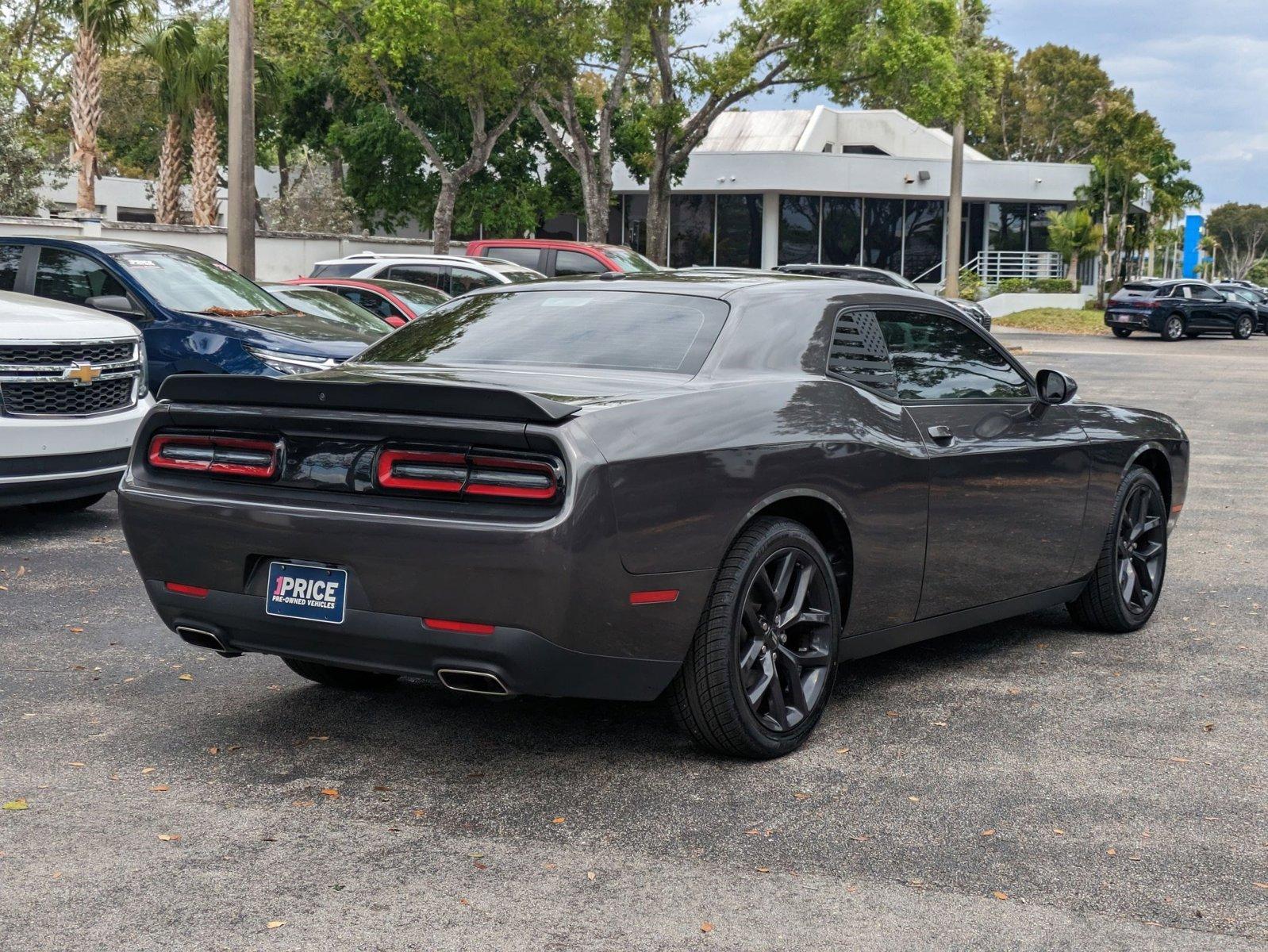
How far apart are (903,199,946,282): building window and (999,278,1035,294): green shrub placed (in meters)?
2.25

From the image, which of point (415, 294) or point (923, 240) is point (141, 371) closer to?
point (415, 294)

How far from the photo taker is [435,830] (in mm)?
4305

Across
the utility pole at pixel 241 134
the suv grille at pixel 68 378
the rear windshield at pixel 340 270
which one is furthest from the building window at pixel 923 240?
the suv grille at pixel 68 378

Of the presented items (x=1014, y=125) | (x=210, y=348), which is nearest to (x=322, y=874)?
(x=210, y=348)

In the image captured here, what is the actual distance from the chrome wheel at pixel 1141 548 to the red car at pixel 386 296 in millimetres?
10089

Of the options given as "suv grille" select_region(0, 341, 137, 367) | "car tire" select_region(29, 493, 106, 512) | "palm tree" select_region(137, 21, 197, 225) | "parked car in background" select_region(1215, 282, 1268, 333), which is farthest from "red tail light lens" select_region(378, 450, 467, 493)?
"parked car in background" select_region(1215, 282, 1268, 333)

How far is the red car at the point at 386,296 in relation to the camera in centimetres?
1630

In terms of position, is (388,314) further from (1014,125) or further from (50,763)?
(1014,125)

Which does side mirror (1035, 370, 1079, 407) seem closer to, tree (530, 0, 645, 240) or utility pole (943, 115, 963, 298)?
tree (530, 0, 645, 240)

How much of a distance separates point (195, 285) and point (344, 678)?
717cm

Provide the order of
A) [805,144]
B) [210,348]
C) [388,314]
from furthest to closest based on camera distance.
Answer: [805,144] → [388,314] → [210,348]

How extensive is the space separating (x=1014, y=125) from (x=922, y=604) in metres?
73.3

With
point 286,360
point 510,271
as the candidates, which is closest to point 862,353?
point 286,360

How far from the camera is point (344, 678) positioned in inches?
228
